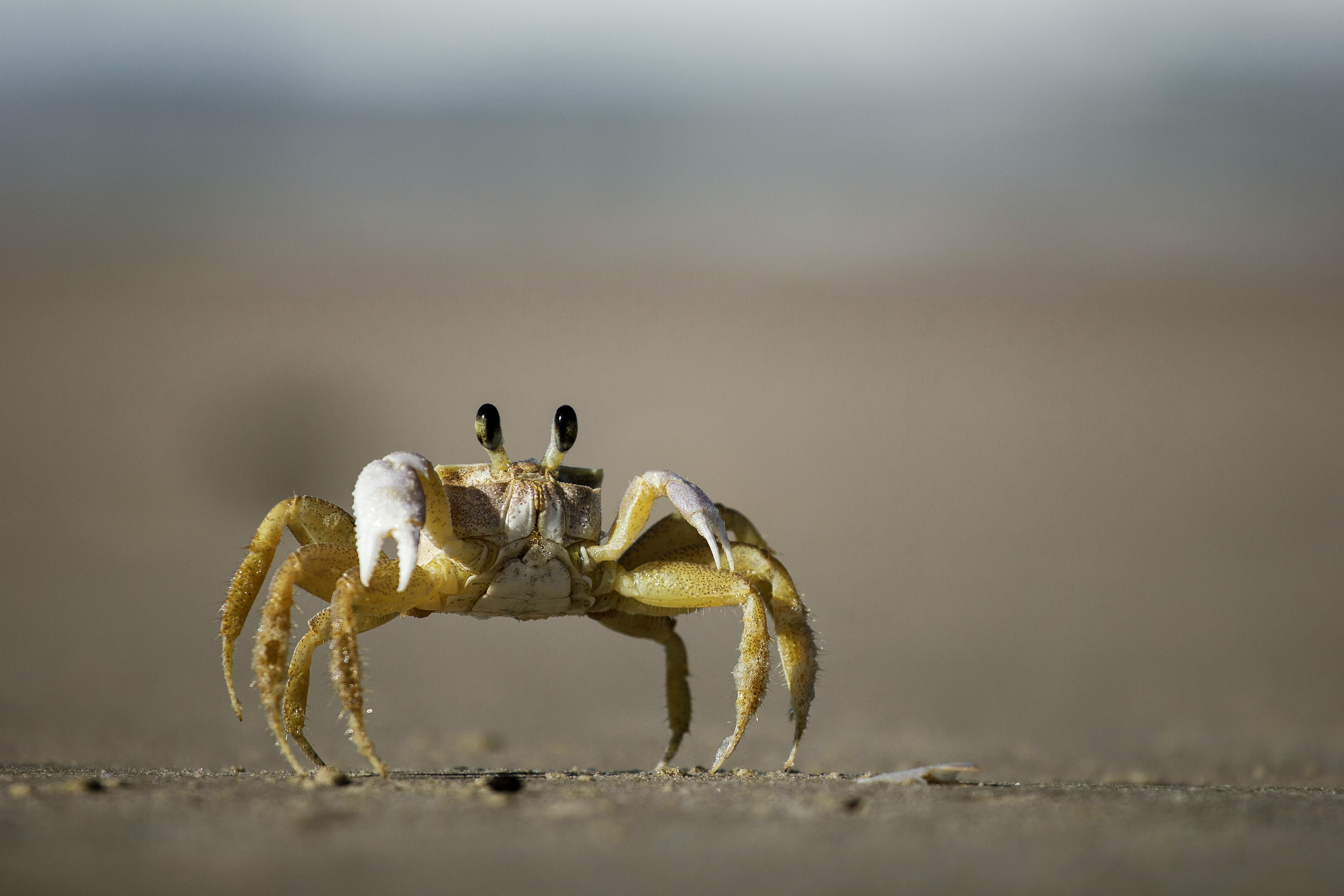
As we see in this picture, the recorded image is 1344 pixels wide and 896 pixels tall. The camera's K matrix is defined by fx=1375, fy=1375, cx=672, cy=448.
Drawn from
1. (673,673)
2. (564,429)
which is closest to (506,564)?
(564,429)

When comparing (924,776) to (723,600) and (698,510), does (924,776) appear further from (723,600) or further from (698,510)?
(698,510)

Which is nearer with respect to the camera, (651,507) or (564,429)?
(651,507)

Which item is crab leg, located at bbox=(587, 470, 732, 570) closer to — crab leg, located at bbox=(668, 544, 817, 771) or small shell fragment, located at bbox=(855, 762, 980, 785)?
crab leg, located at bbox=(668, 544, 817, 771)

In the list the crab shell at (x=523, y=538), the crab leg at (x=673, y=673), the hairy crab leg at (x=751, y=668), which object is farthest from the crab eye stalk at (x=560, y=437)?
the hairy crab leg at (x=751, y=668)

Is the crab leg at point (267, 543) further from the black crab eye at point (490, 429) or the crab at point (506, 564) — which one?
the black crab eye at point (490, 429)

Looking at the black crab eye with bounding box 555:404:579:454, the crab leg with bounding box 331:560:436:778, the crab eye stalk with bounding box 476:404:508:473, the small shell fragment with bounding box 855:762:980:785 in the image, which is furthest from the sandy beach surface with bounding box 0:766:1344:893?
the black crab eye with bounding box 555:404:579:454

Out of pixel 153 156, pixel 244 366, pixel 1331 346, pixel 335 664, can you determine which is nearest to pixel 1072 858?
pixel 335 664
